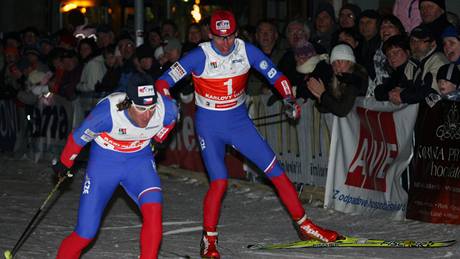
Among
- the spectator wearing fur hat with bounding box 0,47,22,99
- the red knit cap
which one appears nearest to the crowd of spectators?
the spectator wearing fur hat with bounding box 0,47,22,99

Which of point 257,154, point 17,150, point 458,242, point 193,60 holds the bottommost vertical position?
point 17,150

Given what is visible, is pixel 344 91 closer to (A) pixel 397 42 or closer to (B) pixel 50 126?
(A) pixel 397 42

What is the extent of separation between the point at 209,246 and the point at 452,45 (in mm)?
3590

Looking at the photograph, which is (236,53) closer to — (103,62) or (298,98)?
(298,98)

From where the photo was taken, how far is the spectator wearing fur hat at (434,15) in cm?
1164

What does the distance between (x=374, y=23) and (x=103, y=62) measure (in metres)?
6.16

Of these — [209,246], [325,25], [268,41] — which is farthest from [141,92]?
[325,25]

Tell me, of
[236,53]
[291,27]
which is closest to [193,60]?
[236,53]

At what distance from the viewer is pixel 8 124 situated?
19703mm

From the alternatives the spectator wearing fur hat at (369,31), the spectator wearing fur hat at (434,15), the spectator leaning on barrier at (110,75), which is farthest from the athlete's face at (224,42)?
the spectator leaning on barrier at (110,75)

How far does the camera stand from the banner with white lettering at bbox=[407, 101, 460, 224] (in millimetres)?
10477

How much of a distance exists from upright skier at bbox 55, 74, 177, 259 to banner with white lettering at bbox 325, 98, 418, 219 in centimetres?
387

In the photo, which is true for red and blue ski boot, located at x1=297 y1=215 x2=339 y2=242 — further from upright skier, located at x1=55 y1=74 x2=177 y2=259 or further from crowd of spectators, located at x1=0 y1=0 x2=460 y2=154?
upright skier, located at x1=55 y1=74 x2=177 y2=259

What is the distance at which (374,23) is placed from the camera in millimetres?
12602
